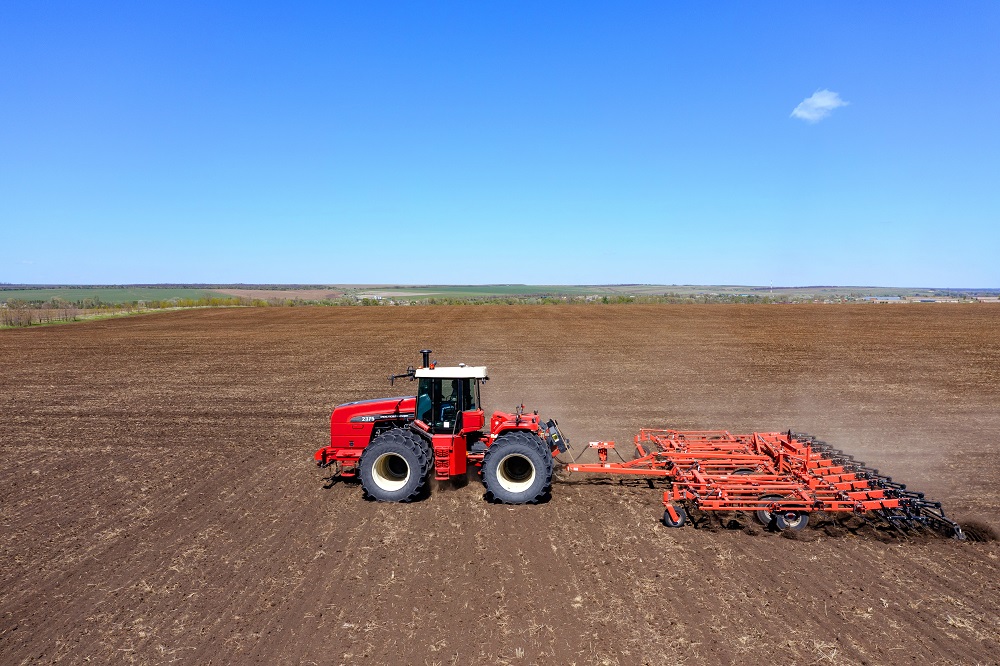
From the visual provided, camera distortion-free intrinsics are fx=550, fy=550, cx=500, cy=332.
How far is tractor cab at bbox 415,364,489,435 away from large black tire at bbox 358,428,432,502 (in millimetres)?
449

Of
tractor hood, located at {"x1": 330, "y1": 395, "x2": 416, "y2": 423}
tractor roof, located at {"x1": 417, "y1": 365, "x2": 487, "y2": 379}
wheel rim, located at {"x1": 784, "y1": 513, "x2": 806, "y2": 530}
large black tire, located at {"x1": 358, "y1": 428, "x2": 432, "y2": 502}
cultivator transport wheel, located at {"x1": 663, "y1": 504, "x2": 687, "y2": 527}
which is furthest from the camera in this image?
tractor hood, located at {"x1": 330, "y1": 395, "x2": 416, "y2": 423}

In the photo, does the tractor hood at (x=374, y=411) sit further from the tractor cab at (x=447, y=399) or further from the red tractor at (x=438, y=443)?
the tractor cab at (x=447, y=399)

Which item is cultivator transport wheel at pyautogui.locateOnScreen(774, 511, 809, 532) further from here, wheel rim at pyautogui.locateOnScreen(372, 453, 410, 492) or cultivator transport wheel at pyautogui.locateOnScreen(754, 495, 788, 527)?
wheel rim at pyautogui.locateOnScreen(372, 453, 410, 492)

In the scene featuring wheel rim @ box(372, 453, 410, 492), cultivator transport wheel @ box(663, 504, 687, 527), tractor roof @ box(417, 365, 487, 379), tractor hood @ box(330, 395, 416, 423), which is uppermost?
tractor roof @ box(417, 365, 487, 379)

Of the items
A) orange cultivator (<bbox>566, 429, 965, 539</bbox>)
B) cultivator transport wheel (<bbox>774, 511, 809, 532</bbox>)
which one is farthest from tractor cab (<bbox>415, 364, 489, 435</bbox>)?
cultivator transport wheel (<bbox>774, 511, 809, 532</bbox>)

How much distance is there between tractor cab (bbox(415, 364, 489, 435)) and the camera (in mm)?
9195

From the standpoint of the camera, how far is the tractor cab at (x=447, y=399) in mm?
9195

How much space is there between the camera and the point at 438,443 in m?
9.05

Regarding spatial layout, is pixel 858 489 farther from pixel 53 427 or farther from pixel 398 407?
pixel 53 427

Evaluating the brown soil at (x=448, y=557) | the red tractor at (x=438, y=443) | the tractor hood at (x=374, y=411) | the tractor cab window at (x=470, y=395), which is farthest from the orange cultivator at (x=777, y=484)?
the tractor hood at (x=374, y=411)

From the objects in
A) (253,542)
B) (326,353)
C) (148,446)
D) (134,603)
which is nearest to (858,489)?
(253,542)

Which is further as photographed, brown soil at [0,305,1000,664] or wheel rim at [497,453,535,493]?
wheel rim at [497,453,535,493]

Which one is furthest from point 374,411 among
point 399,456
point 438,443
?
point 438,443

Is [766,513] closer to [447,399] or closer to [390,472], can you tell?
[447,399]
